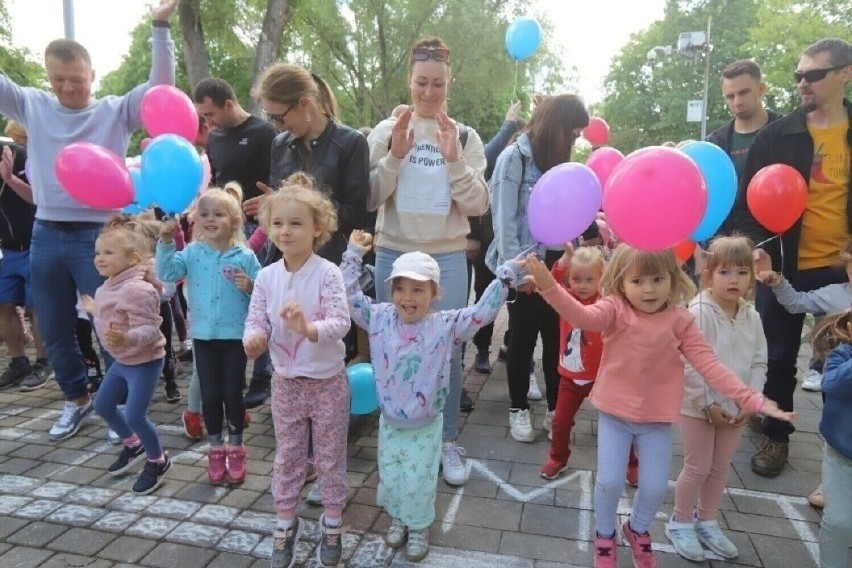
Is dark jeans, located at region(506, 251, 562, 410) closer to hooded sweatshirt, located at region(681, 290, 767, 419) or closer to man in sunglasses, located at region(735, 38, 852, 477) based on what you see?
hooded sweatshirt, located at region(681, 290, 767, 419)

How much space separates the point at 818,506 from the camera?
123 inches

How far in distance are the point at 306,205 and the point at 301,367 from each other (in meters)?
0.72

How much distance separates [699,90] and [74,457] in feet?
110

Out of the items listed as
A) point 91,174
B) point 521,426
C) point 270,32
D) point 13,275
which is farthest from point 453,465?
point 270,32

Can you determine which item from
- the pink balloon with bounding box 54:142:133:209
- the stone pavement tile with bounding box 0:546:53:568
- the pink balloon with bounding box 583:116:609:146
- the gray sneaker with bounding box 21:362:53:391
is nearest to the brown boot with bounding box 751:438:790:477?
the stone pavement tile with bounding box 0:546:53:568

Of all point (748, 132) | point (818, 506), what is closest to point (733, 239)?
point (818, 506)

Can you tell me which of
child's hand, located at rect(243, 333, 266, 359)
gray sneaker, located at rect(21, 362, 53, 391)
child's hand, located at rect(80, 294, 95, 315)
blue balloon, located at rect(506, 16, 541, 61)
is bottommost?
gray sneaker, located at rect(21, 362, 53, 391)

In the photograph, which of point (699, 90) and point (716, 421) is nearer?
point (716, 421)

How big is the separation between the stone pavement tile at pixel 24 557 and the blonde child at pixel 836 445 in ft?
10.8

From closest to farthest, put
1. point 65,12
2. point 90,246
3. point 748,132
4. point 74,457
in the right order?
1. point 74,457
2. point 90,246
3. point 748,132
4. point 65,12

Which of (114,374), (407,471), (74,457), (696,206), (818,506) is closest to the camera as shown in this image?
(696,206)

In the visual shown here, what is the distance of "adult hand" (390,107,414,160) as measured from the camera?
3076 mm

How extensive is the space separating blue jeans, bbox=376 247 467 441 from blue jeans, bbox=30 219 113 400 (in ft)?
6.40

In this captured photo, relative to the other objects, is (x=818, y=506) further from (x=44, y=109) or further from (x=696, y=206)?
(x=44, y=109)
